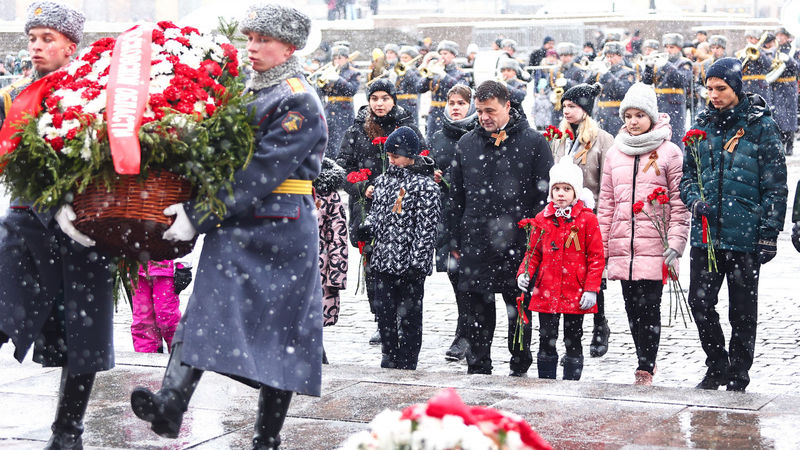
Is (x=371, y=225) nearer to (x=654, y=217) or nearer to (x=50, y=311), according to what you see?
(x=654, y=217)

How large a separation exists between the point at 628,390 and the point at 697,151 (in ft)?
5.12

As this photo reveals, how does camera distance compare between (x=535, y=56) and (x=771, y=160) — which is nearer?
(x=771, y=160)

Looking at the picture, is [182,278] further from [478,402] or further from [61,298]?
[61,298]

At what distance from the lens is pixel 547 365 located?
754 centimetres

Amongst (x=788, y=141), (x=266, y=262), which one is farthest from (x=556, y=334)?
(x=788, y=141)

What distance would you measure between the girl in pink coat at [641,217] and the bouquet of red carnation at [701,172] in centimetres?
44

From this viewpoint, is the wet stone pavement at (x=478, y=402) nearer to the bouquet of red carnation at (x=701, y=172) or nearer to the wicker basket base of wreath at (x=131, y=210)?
the bouquet of red carnation at (x=701, y=172)

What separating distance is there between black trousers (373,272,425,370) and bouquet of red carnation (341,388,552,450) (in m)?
4.96

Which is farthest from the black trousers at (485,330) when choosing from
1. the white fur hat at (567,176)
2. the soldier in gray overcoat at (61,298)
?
the soldier in gray overcoat at (61,298)

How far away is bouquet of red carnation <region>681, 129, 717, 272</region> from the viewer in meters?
7.31

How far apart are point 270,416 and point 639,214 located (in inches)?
135

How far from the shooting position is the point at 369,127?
9.40 metres

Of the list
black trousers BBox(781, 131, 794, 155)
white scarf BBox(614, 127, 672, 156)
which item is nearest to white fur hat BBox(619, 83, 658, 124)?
white scarf BBox(614, 127, 672, 156)

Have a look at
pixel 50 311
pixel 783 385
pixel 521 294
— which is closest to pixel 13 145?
pixel 50 311
